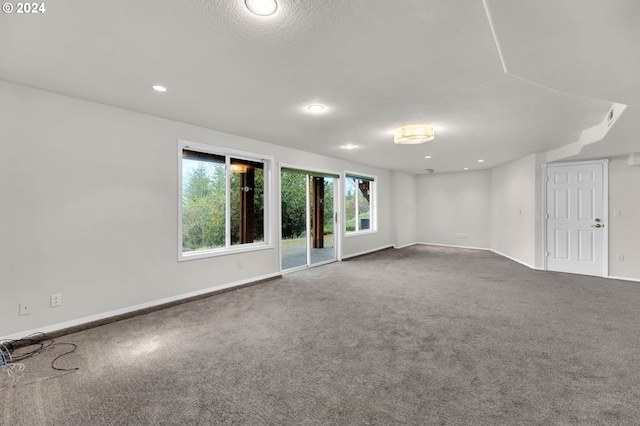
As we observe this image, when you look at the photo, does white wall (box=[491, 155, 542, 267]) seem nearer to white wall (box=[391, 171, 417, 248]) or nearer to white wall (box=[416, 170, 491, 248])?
white wall (box=[416, 170, 491, 248])

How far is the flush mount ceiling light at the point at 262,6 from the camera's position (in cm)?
155

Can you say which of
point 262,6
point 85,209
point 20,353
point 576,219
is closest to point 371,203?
point 576,219

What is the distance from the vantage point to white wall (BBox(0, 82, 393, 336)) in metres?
2.65

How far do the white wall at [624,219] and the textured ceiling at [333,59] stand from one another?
1925 mm

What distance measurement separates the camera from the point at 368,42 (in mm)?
1947

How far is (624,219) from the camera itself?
5.02 m

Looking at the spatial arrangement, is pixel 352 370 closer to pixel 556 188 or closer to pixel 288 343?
pixel 288 343

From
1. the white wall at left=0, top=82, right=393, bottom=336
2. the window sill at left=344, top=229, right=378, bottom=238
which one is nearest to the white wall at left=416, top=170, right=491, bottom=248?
the window sill at left=344, top=229, right=378, bottom=238

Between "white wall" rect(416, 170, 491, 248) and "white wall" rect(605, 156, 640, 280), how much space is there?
11.2 ft

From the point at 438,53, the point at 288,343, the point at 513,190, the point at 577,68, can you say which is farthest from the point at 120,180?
the point at 513,190

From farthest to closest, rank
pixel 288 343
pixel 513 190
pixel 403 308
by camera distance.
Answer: pixel 513 190 → pixel 403 308 → pixel 288 343

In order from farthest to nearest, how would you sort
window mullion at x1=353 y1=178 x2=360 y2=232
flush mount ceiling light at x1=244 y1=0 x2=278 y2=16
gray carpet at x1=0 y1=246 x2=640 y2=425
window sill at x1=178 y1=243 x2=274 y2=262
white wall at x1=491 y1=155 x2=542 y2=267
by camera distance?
window mullion at x1=353 y1=178 x2=360 y2=232 < white wall at x1=491 y1=155 x2=542 y2=267 < window sill at x1=178 y1=243 x2=274 y2=262 < gray carpet at x1=0 y1=246 x2=640 y2=425 < flush mount ceiling light at x1=244 y1=0 x2=278 y2=16

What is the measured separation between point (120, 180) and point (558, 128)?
5872 millimetres

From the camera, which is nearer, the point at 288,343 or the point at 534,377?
the point at 534,377
